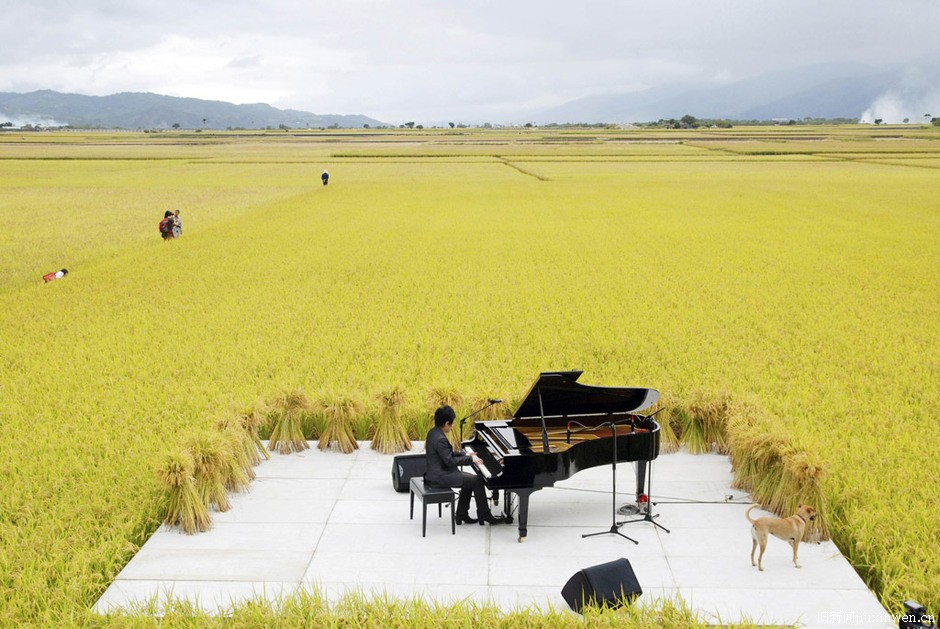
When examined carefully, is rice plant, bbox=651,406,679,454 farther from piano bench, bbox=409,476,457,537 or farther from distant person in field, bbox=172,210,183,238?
distant person in field, bbox=172,210,183,238

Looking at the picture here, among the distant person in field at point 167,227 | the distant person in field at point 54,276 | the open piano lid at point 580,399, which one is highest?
the open piano lid at point 580,399

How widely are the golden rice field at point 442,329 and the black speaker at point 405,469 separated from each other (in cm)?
177

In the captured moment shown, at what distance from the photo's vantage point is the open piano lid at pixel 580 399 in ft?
26.8

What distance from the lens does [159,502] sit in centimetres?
818

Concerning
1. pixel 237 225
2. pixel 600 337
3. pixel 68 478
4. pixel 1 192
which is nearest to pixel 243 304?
pixel 600 337

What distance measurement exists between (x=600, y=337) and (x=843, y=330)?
15.8 feet

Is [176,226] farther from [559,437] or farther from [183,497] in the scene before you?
[559,437]

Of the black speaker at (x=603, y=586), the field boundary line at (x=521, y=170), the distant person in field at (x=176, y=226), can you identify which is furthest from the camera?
the field boundary line at (x=521, y=170)

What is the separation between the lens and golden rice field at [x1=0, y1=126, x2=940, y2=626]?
7.98 m

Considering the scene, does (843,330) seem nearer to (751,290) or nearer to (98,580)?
(751,290)

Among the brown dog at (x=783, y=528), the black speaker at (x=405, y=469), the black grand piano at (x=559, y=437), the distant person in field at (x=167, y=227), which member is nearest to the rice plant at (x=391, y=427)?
the black speaker at (x=405, y=469)

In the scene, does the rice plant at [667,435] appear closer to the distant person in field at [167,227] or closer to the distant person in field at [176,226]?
the distant person in field at [167,227]

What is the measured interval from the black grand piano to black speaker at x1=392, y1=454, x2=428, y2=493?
721mm

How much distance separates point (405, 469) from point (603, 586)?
10.2 ft
